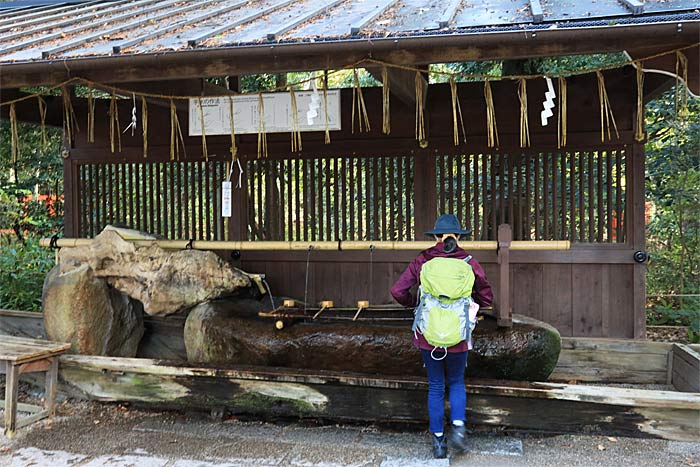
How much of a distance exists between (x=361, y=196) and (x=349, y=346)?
2.10 m

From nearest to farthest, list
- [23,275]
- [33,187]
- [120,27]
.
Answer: [120,27], [23,275], [33,187]

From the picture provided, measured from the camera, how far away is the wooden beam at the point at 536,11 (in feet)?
12.5

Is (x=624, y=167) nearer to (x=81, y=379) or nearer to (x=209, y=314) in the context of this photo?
(x=209, y=314)

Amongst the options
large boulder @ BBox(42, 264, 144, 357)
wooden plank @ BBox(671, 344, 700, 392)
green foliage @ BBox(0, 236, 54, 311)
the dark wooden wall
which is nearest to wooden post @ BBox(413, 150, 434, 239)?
the dark wooden wall

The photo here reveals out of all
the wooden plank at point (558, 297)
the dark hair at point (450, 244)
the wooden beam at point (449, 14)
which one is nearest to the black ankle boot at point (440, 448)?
the dark hair at point (450, 244)

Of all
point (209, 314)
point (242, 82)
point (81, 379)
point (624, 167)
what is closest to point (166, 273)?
point (209, 314)

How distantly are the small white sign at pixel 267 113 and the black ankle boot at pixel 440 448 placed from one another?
3183 millimetres

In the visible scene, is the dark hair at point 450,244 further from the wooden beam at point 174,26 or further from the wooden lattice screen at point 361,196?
the wooden beam at point 174,26

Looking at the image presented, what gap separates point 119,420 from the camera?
5.02 meters

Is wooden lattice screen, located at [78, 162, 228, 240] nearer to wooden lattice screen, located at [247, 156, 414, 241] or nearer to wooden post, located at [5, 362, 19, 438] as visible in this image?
wooden lattice screen, located at [247, 156, 414, 241]

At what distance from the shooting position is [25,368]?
4879mm

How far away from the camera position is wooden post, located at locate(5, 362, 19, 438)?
4.66 meters

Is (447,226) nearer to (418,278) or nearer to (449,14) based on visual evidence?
(418,278)

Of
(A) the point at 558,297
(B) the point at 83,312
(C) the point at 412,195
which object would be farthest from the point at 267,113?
(A) the point at 558,297
